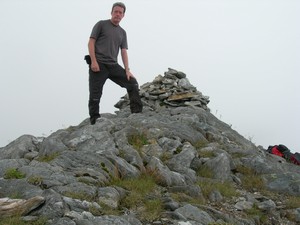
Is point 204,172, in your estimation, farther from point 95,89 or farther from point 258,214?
point 95,89

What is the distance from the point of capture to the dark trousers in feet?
40.2

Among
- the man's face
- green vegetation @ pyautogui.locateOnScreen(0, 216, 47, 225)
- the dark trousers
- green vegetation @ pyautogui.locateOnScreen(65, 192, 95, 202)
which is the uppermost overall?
the man's face

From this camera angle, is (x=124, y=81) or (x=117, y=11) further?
(x=124, y=81)

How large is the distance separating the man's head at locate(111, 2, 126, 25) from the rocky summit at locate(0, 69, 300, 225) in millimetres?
3139

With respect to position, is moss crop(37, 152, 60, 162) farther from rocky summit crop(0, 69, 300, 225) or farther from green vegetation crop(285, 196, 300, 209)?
green vegetation crop(285, 196, 300, 209)

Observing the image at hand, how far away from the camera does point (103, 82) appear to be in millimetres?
12406

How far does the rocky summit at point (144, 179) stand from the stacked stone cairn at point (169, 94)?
112 inches

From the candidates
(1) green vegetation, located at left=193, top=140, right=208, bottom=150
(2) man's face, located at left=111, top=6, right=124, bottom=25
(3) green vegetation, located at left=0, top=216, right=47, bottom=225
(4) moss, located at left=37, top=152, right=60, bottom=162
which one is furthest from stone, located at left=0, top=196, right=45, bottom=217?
(2) man's face, located at left=111, top=6, right=124, bottom=25

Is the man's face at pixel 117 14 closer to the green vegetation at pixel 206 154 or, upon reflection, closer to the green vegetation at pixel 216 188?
the green vegetation at pixel 206 154

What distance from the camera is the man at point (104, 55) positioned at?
1220cm

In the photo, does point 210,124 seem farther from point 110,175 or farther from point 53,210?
point 53,210

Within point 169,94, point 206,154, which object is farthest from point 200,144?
point 169,94

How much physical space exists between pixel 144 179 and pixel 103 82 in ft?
15.6

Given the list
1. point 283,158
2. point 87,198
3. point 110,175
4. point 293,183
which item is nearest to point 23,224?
point 87,198
